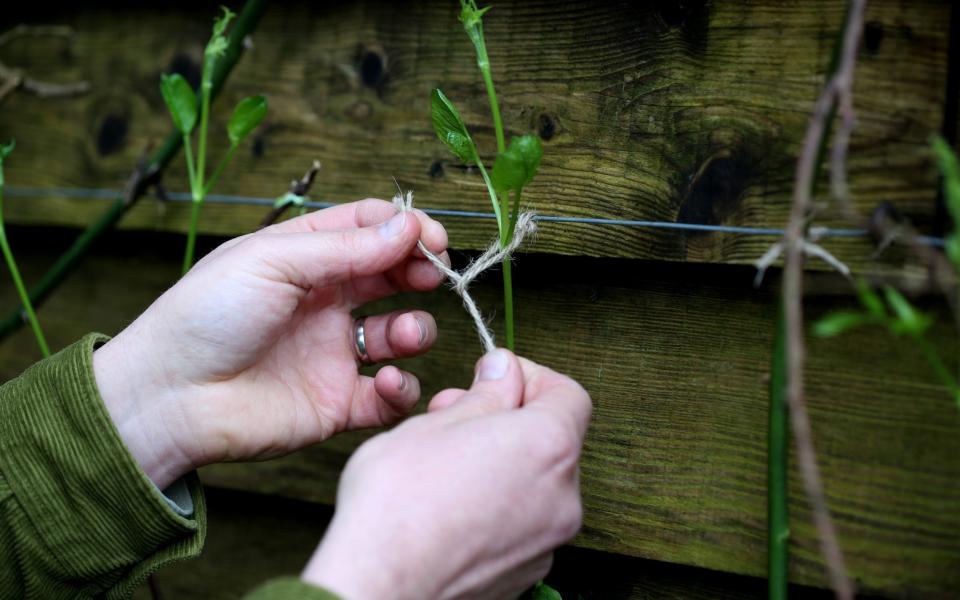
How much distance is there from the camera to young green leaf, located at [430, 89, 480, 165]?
717 mm

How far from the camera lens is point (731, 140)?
0.79 meters

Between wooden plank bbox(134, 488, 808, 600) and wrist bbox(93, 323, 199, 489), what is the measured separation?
0.35 meters

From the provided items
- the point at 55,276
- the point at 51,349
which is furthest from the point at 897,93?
the point at 51,349

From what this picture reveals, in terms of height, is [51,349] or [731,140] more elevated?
[731,140]

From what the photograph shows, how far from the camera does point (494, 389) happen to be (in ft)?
2.23

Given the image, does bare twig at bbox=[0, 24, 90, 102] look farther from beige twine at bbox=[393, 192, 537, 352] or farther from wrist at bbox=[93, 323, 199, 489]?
beige twine at bbox=[393, 192, 537, 352]

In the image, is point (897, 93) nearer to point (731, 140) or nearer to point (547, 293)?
point (731, 140)

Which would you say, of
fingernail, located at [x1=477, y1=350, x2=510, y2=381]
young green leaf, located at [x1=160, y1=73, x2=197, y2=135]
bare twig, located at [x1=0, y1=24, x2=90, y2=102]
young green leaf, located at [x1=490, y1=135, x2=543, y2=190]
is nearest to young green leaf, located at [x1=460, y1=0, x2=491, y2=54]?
young green leaf, located at [x1=490, y1=135, x2=543, y2=190]

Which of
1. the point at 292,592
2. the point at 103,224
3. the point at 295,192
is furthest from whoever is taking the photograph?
the point at 103,224

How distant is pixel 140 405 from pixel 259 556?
17.8 inches

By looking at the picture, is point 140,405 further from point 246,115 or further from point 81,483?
point 246,115

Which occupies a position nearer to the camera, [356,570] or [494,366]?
[356,570]

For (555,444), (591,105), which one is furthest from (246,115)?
(555,444)

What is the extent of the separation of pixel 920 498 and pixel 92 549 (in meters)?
0.76
